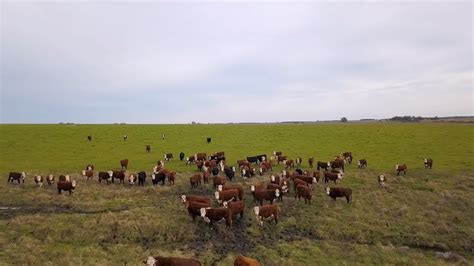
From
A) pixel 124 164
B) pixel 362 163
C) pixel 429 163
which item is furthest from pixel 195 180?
pixel 429 163

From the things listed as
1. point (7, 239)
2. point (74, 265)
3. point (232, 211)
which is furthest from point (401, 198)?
point (7, 239)

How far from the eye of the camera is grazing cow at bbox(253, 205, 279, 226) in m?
18.8

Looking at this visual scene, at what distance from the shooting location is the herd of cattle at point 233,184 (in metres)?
18.9

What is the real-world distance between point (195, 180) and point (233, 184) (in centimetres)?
272

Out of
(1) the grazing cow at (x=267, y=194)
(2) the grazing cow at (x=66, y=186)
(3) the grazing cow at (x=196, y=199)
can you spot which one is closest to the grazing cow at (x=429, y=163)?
(1) the grazing cow at (x=267, y=194)

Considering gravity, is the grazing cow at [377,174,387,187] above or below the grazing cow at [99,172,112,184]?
below

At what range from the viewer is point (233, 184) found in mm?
26156

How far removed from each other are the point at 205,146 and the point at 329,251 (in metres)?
30.3

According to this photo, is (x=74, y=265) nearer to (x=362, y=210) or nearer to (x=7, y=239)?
(x=7, y=239)

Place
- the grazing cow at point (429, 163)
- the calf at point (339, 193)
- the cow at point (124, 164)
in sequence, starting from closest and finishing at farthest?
the calf at point (339, 193) → the cow at point (124, 164) → the grazing cow at point (429, 163)

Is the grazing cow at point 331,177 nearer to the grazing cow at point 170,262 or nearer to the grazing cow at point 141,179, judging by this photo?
the grazing cow at point 141,179

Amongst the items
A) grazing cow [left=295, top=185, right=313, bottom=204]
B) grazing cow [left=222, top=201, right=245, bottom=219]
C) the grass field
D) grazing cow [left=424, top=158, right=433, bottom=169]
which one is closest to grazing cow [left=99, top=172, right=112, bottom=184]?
the grass field

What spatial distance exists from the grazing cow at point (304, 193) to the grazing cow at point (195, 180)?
7123mm

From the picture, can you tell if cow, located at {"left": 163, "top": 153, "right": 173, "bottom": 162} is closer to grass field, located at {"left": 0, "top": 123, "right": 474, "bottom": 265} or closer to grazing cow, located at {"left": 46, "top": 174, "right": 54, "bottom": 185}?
grass field, located at {"left": 0, "top": 123, "right": 474, "bottom": 265}
